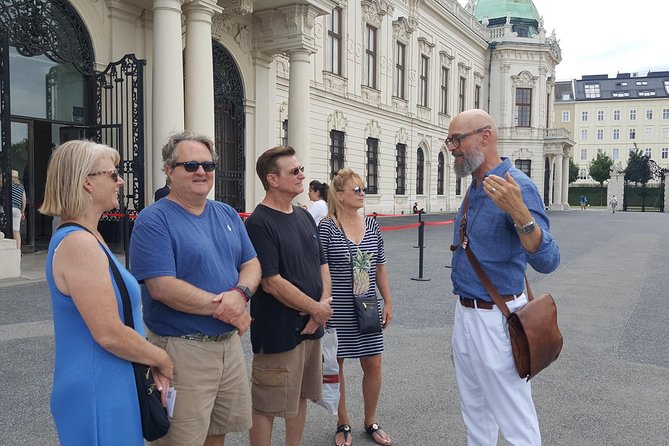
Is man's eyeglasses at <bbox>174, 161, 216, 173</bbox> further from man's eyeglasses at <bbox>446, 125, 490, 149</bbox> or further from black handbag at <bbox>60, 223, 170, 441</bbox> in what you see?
man's eyeglasses at <bbox>446, 125, 490, 149</bbox>

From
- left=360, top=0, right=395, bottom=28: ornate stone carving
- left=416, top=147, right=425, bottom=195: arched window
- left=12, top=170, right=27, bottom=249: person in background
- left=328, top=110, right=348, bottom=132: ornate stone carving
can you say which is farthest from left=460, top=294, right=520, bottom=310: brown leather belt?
left=416, top=147, right=425, bottom=195: arched window

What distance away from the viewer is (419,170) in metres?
29.6

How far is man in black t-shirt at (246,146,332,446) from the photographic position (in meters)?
2.75

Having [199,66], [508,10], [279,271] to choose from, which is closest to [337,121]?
[199,66]

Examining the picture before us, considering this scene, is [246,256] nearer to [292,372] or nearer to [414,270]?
[292,372]

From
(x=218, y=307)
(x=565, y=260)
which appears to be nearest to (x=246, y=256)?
(x=218, y=307)

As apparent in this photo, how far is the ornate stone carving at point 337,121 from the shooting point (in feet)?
68.9

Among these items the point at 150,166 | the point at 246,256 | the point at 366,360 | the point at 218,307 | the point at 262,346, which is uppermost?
the point at 150,166

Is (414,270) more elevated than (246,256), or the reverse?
(246,256)

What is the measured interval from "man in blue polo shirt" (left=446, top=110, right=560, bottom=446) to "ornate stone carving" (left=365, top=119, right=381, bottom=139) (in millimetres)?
21403

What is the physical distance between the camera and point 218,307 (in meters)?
2.24

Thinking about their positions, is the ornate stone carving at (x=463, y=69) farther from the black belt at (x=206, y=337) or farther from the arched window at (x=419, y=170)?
the black belt at (x=206, y=337)

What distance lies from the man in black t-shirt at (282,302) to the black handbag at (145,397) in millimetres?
831

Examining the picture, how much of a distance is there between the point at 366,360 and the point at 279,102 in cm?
1534
